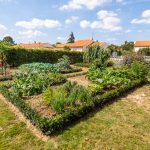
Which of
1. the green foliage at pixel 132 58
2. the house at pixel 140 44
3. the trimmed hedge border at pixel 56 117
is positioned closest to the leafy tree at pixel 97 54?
the green foliage at pixel 132 58

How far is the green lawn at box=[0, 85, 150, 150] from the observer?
5823mm

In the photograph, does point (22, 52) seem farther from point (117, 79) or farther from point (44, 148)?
point (44, 148)

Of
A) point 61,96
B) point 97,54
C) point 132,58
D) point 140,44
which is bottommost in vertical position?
point 61,96

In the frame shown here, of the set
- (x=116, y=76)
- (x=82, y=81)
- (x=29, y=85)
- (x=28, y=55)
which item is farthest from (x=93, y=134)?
(x=28, y=55)

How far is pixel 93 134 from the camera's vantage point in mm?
6477

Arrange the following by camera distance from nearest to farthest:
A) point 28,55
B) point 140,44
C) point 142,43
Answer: point 28,55 < point 140,44 < point 142,43

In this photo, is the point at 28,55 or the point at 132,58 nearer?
the point at 132,58

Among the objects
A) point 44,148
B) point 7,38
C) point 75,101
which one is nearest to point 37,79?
point 75,101

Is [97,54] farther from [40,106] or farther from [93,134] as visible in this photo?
[93,134]

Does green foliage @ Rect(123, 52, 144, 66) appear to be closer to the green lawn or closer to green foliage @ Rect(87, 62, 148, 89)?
green foliage @ Rect(87, 62, 148, 89)

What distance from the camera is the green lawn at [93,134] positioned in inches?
229

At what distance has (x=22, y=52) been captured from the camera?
23719 mm

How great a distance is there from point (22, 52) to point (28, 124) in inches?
699

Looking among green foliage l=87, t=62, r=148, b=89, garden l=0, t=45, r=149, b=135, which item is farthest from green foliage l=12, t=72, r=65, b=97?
green foliage l=87, t=62, r=148, b=89
